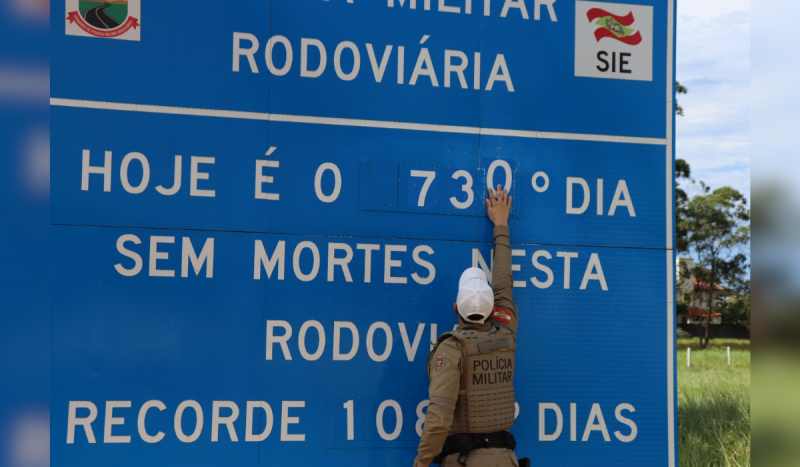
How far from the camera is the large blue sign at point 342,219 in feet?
11.9

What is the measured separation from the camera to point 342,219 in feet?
12.7

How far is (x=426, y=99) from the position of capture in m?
3.98

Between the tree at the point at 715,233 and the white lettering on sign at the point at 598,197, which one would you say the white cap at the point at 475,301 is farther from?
the tree at the point at 715,233

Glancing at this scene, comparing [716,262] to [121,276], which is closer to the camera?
[121,276]

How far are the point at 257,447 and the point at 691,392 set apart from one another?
878cm

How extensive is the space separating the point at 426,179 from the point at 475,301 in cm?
101

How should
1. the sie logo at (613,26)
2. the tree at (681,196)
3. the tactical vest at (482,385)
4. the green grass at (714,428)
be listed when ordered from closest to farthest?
the tactical vest at (482,385), the sie logo at (613,26), the green grass at (714,428), the tree at (681,196)

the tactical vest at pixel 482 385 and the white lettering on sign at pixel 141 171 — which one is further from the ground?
the white lettering on sign at pixel 141 171

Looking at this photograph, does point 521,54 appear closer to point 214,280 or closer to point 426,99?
point 426,99

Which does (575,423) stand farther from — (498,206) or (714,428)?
→ (714,428)

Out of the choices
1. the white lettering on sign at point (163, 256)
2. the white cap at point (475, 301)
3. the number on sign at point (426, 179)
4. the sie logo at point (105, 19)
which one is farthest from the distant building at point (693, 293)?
the sie logo at point (105, 19)

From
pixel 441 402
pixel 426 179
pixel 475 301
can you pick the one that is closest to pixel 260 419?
pixel 441 402

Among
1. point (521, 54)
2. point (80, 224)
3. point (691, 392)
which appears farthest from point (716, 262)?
point (80, 224)

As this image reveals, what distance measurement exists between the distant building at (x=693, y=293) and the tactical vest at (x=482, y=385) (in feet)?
83.5
